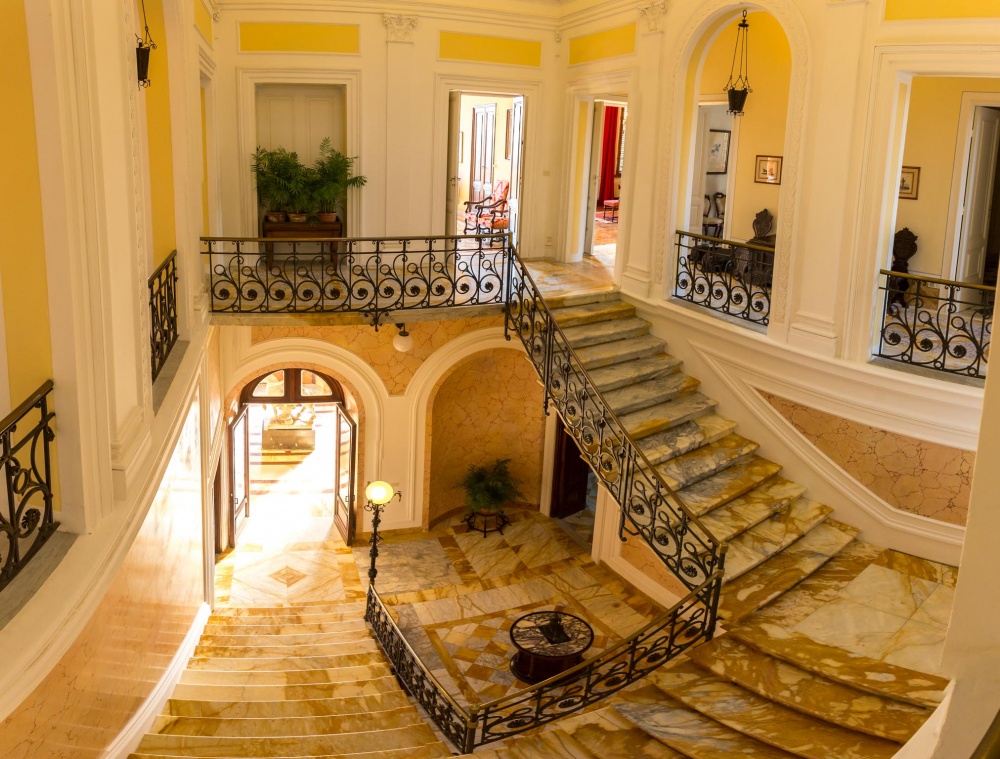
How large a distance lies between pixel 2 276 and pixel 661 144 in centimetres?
749

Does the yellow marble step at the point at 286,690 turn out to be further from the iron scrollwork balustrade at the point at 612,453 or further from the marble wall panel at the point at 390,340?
the marble wall panel at the point at 390,340

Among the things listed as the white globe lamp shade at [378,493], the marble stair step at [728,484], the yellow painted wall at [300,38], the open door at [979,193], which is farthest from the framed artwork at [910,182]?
the white globe lamp shade at [378,493]

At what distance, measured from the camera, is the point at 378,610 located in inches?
397

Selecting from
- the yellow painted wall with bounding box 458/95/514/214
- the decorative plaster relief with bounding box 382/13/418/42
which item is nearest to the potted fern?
the decorative plaster relief with bounding box 382/13/418/42

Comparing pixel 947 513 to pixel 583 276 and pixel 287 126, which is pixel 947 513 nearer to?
pixel 583 276

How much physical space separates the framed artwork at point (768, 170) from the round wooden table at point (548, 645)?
6625mm

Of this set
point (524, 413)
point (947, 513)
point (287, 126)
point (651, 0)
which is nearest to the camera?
point (947, 513)

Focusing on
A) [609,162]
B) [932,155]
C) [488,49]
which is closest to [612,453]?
[932,155]

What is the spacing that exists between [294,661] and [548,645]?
267cm

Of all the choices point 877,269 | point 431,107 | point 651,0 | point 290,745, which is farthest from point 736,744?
point 431,107

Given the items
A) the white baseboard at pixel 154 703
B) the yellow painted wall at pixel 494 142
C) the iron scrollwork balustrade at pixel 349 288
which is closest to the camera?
the white baseboard at pixel 154 703

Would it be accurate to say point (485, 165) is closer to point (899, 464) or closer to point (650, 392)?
point (650, 392)

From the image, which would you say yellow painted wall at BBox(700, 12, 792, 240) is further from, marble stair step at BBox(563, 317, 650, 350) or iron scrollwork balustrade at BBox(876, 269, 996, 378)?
iron scrollwork balustrade at BBox(876, 269, 996, 378)

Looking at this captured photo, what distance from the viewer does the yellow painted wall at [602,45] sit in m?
10.5
